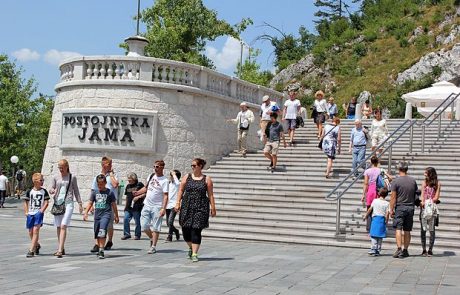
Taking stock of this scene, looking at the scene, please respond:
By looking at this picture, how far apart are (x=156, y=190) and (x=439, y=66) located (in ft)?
131

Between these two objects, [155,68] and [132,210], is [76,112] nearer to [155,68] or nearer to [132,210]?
[155,68]

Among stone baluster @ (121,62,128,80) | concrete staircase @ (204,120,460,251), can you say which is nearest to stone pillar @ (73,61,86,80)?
stone baluster @ (121,62,128,80)

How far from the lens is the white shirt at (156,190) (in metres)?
11.7

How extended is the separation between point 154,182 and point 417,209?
6016 mm

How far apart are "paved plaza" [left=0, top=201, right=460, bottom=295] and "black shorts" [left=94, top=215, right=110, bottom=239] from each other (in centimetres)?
39

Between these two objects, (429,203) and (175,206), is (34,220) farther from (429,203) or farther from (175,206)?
(429,203)

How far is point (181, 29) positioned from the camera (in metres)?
36.6

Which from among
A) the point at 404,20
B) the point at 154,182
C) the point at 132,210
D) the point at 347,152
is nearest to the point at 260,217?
the point at 132,210

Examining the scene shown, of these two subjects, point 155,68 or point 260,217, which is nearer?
point 260,217

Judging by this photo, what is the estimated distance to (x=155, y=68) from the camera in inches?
719

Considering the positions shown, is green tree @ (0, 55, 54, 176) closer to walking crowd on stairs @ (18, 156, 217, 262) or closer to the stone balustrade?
the stone balustrade

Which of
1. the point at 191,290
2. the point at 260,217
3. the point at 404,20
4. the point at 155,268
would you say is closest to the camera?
the point at 191,290

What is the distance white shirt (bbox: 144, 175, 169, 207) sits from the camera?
38.5 feet

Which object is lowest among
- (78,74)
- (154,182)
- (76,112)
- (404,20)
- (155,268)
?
(155,268)
